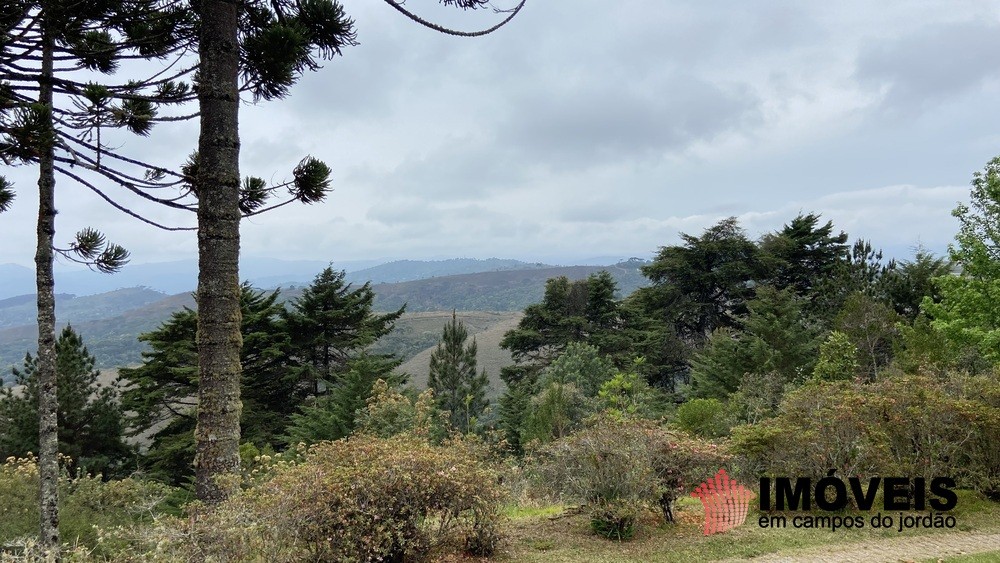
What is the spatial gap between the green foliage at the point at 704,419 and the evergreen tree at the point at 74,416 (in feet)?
72.2

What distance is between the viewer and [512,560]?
18.9 ft

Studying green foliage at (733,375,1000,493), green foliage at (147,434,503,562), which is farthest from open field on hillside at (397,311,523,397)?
green foliage at (147,434,503,562)

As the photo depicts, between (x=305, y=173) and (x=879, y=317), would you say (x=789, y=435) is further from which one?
(x=879, y=317)

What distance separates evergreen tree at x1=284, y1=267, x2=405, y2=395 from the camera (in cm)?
2450

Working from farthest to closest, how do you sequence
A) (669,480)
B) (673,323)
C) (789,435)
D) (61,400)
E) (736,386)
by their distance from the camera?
(673,323)
(61,400)
(736,386)
(789,435)
(669,480)

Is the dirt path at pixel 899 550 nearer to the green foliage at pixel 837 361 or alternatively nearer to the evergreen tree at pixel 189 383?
the green foliage at pixel 837 361

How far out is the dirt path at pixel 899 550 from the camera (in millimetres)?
5707

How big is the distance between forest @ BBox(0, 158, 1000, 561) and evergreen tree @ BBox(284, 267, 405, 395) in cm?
10

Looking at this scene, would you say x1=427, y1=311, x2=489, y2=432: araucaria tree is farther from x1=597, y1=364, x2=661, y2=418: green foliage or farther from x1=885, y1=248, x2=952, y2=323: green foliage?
x1=885, y1=248, x2=952, y2=323: green foliage

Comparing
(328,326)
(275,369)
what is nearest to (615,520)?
(328,326)

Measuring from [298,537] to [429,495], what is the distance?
1.23 meters

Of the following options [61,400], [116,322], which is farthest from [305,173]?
[116,322]

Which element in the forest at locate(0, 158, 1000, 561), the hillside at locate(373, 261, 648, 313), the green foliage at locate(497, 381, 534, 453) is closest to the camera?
the forest at locate(0, 158, 1000, 561)

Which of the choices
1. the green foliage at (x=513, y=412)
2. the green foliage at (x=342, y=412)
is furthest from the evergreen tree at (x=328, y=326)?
the green foliage at (x=342, y=412)
